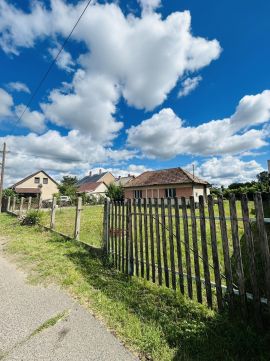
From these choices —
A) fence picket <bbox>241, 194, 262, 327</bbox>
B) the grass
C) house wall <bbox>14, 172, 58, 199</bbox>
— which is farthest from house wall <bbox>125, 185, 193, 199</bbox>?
house wall <bbox>14, 172, 58, 199</bbox>

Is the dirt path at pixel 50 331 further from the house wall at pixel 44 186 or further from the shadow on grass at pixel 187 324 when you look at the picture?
the house wall at pixel 44 186

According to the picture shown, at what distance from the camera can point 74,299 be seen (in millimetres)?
3844

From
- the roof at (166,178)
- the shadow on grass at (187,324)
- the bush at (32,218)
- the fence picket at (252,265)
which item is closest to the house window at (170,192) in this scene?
the roof at (166,178)

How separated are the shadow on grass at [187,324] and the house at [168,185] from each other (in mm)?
22404

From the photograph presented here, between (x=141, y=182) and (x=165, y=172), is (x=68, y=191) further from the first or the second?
(x=165, y=172)

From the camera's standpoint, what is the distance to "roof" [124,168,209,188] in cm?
2833

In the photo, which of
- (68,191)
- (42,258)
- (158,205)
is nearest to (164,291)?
(158,205)

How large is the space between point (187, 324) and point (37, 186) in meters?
51.8

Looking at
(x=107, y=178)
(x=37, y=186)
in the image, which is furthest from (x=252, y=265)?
(x=107, y=178)

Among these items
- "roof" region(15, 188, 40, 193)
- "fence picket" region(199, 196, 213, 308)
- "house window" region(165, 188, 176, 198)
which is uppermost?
"roof" region(15, 188, 40, 193)

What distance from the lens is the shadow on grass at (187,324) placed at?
97.0 inches

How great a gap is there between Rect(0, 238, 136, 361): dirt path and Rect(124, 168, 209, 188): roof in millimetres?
24770

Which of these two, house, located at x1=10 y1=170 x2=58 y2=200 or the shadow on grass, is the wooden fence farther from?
house, located at x1=10 y1=170 x2=58 y2=200

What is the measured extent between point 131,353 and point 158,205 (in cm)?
240
